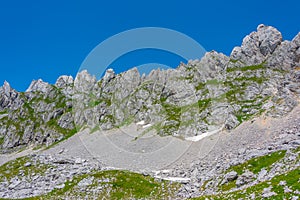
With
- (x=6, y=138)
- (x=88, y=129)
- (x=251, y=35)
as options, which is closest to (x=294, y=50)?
(x=251, y=35)

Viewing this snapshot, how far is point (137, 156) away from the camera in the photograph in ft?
273

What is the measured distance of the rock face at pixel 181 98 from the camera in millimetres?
116625

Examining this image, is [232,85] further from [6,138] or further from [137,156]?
[6,138]

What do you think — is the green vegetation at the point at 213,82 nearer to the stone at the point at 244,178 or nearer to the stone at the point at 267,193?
the stone at the point at 244,178

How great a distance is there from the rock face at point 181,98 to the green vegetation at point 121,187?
43.1 m

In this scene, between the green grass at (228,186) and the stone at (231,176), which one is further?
the stone at (231,176)

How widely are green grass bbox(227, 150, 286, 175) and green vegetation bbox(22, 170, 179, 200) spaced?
11.3 m

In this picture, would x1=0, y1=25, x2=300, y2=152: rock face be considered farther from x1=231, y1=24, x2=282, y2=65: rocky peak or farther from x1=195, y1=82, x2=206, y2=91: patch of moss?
x1=195, y1=82, x2=206, y2=91: patch of moss

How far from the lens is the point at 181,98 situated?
154000 millimetres

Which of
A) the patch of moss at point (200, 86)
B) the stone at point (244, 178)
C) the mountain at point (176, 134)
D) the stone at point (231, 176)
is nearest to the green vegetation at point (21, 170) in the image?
the mountain at point (176, 134)

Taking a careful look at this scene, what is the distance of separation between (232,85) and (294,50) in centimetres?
3103

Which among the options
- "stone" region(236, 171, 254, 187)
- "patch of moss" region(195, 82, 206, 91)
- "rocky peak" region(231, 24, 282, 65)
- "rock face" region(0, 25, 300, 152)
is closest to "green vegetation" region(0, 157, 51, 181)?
"stone" region(236, 171, 254, 187)

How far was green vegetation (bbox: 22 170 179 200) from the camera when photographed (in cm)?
4741

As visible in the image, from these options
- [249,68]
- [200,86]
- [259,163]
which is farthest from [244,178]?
[249,68]
